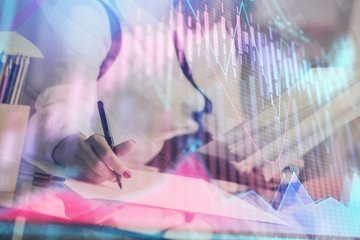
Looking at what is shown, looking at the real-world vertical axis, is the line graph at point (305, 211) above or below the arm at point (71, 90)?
below

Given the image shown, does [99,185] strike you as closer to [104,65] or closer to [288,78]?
[104,65]

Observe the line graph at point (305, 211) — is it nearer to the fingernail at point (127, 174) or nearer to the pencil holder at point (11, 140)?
the fingernail at point (127, 174)

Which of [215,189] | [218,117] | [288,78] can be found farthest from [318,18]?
[215,189]

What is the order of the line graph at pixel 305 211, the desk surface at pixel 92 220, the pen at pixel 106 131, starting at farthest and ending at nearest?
the line graph at pixel 305 211, the pen at pixel 106 131, the desk surface at pixel 92 220

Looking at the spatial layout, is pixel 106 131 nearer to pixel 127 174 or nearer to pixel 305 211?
pixel 127 174

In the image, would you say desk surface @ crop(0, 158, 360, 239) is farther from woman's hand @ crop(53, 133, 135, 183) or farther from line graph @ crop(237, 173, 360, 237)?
line graph @ crop(237, 173, 360, 237)

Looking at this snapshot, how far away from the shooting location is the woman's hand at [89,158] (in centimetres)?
70

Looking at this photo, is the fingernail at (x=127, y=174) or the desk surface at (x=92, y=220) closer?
the desk surface at (x=92, y=220)

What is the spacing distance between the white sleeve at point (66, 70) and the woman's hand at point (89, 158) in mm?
18

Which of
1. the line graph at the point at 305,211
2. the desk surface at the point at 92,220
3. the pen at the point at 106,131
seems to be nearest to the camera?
the desk surface at the point at 92,220

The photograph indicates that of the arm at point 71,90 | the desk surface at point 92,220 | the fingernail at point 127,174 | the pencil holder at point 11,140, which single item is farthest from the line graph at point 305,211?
the pencil holder at point 11,140

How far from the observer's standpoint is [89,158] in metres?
0.73

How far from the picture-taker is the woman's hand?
702mm

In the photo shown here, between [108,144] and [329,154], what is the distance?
102 cm
